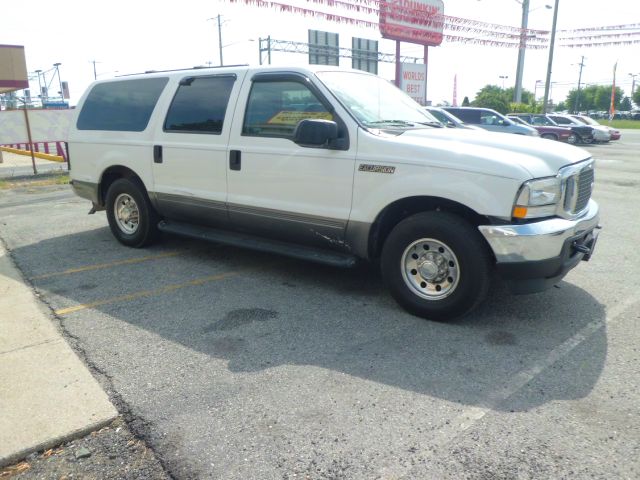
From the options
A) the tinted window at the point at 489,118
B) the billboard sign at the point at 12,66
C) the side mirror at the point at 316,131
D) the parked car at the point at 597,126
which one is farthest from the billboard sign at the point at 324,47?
the side mirror at the point at 316,131

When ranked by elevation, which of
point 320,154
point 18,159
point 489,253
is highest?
point 320,154

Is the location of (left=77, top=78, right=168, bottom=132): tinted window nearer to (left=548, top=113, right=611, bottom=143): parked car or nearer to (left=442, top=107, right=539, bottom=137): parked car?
(left=442, top=107, right=539, bottom=137): parked car

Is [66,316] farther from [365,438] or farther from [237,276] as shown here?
[365,438]

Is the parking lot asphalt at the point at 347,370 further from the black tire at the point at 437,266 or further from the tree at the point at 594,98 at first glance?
the tree at the point at 594,98

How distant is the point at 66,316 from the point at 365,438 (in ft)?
9.43

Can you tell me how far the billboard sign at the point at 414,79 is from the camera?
84.4 ft

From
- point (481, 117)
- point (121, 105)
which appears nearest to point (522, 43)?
point (481, 117)

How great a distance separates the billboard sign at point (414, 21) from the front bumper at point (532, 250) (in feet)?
70.1

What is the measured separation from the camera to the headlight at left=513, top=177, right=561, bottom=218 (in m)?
3.76

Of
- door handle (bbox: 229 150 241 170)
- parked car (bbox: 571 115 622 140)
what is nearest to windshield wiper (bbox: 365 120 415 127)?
door handle (bbox: 229 150 241 170)

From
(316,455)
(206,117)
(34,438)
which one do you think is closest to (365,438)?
(316,455)

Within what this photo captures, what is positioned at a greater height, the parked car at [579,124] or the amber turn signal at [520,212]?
the amber turn signal at [520,212]

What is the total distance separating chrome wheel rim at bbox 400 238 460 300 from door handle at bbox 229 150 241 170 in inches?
73.2

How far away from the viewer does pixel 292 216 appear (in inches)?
192
